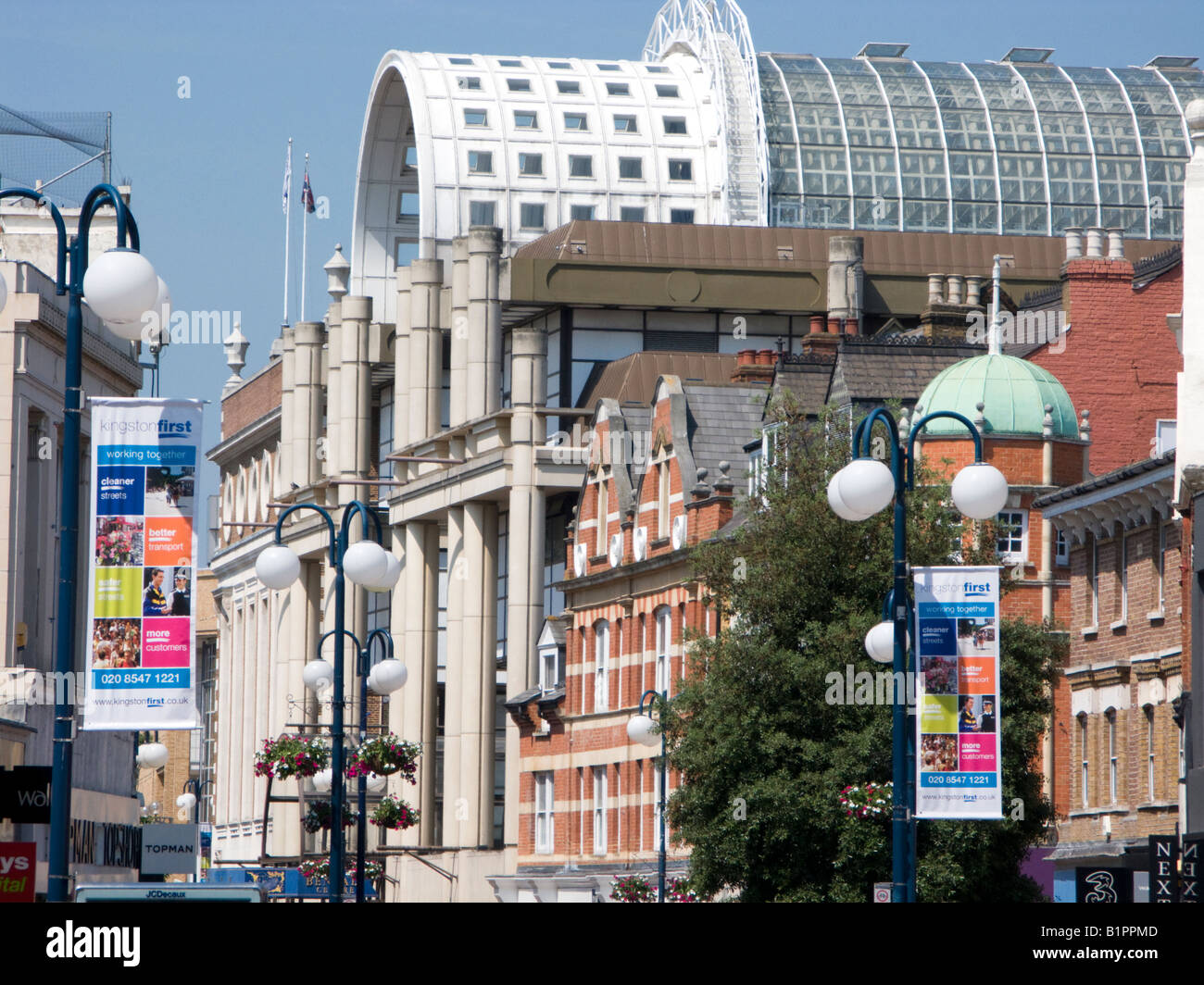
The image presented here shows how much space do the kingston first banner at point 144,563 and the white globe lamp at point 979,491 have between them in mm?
8902

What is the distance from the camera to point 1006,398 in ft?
166

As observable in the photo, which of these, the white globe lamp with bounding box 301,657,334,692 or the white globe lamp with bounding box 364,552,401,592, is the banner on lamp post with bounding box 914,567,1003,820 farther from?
the white globe lamp with bounding box 301,657,334,692

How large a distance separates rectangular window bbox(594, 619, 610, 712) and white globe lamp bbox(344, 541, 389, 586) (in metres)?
32.5

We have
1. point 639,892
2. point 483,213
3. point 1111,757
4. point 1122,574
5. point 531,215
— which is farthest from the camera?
point 531,215

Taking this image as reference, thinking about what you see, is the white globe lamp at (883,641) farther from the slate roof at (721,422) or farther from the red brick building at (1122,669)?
the slate roof at (721,422)

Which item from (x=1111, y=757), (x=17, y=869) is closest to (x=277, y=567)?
(x=17, y=869)

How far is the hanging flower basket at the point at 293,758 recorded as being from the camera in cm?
4869

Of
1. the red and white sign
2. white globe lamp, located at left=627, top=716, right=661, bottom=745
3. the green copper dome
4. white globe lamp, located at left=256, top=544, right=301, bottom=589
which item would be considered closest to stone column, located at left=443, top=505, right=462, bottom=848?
the green copper dome

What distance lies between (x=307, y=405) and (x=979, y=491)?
258ft

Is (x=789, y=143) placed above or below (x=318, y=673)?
above

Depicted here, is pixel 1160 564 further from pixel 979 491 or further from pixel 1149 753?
pixel 979 491

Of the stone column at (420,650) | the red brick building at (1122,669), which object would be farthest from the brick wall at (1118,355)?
the stone column at (420,650)
